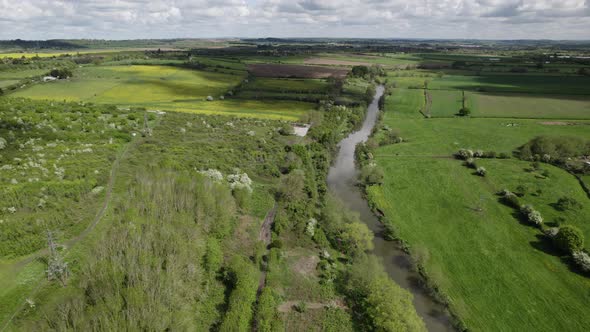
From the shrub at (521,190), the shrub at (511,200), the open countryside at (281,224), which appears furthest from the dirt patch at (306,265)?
the shrub at (521,190)

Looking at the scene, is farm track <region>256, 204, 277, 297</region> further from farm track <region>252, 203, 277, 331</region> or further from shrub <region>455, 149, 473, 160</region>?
shrub <region>455, 149, 473, 160</region>

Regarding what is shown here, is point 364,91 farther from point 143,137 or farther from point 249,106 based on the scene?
point 143,137

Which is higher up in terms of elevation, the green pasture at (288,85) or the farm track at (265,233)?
the green pasture at (288,85)

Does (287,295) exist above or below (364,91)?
below

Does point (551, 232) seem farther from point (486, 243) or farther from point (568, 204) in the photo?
point (568, 204)

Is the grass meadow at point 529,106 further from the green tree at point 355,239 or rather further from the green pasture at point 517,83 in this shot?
the green tree at point 355,239

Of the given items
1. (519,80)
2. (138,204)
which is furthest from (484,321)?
(519,80)
